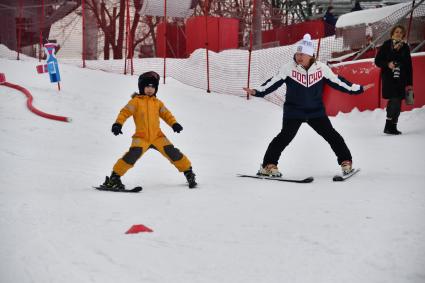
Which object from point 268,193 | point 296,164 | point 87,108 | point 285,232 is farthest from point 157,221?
point 87,108

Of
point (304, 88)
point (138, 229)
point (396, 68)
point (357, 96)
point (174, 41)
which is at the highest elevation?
point (174, 41)

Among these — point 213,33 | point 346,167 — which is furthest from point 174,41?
point 346,167

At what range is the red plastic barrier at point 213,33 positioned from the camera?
69.4 ft

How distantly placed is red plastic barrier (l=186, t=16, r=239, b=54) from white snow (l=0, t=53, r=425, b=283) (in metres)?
12.9

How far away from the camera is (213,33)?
21.4 m

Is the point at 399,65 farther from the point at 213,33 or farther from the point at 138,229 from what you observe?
the point at 213,33

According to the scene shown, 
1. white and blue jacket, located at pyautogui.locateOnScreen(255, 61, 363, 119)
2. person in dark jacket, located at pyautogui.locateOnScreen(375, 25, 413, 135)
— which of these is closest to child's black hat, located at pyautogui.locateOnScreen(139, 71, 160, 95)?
white and blue jacket, located at pyautogui.locateOnScreen(255, 61, 363, 119)

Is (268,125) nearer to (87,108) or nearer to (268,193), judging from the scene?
(87,108)

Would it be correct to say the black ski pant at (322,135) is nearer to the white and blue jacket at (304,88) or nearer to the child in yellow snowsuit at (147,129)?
the white and blue jacket at (304,88)

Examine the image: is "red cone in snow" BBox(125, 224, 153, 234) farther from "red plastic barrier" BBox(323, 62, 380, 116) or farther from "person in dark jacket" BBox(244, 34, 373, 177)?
"red plastic barrier" BBox(323, 62, 380, 116)

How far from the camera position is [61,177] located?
5.58 meters

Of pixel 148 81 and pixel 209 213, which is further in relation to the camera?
pixel 148 81

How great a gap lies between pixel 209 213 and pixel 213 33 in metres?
18.1

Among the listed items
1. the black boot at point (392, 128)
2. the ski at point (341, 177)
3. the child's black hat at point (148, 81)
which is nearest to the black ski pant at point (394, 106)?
the black boot at point (392, 128)
